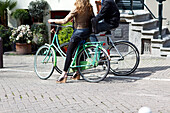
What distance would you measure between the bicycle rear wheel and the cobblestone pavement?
172 millimetres

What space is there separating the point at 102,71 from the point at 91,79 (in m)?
0.29

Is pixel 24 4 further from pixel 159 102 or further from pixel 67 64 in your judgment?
pixel 159 102

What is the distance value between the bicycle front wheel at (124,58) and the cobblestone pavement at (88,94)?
0.19 meters

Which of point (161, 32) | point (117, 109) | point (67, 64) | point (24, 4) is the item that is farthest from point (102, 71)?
point (24, 4)

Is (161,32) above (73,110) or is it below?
above

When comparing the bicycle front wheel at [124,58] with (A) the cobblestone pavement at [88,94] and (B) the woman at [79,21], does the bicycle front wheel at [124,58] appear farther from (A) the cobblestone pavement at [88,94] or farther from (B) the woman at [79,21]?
(B) the woman at [79,21]

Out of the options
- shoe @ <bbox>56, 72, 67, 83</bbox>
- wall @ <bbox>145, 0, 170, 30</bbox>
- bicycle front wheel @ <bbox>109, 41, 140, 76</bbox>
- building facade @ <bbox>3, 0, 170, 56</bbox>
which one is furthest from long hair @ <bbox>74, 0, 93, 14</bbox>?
wall @ <bbox>145, 0, 170, 30</bbox>

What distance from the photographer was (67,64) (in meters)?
6.43

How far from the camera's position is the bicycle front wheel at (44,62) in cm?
680

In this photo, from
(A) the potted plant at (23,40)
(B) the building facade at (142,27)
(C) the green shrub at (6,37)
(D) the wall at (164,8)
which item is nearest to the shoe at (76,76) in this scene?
(B) the building facade at (142,27)

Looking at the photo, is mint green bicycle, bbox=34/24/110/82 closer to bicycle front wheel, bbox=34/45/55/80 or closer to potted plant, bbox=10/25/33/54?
bicycle front wheel, bbox=34/45/55/80

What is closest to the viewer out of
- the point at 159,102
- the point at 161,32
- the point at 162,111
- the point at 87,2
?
the point at 162,111

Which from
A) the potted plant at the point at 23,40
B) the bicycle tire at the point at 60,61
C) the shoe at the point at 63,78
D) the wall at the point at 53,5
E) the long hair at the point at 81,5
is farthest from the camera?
the wall at the point at 53,5

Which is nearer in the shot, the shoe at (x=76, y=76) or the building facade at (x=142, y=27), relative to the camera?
the shoe at (x=76, y=76)
